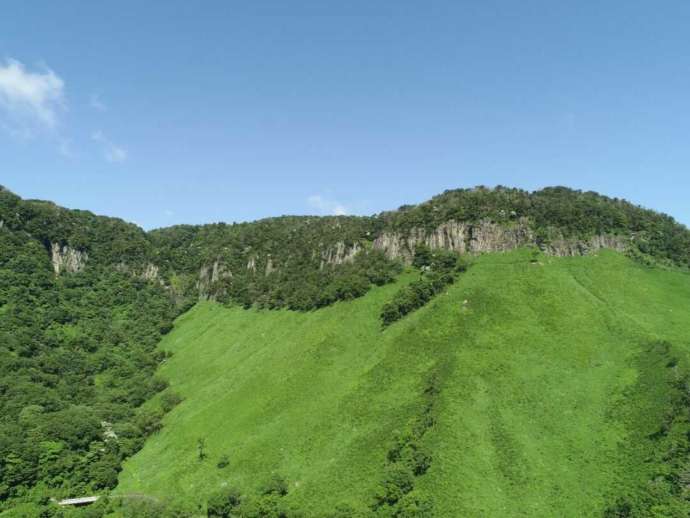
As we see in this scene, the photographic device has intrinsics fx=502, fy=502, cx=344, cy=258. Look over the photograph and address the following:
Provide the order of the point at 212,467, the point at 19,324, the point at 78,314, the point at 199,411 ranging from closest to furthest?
1. the point at 212,467
2. the point at 199,411
3. the point at 19,324
4. the point at 78,314

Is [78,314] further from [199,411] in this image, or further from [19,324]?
[199,411]

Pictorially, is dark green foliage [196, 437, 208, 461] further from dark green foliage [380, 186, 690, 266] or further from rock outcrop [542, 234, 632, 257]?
rock outcrop [542, 234, 632, 257]

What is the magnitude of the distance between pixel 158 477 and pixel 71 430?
2747 cm

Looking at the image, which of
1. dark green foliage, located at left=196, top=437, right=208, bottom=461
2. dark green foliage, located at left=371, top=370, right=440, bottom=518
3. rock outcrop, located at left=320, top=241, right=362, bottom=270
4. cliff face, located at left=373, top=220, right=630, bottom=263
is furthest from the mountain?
rock outcrop, located at left=320, top=241, right=362, bottom=270

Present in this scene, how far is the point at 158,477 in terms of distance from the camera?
106m

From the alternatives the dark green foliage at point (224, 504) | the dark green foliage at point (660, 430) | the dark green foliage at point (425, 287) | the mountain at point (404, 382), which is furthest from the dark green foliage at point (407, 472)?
the dark green foliage at point (425, 287)

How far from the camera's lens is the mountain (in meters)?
82.6

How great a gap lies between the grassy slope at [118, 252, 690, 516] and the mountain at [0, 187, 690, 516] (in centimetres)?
46

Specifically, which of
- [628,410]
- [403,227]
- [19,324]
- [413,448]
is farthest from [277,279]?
[628,410]

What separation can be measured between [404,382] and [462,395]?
593 inches

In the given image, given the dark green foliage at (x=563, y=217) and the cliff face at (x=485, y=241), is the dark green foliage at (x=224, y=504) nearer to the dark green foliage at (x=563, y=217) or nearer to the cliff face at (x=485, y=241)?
the cliff face at (x=485, y=241)

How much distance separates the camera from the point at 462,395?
9881 cm

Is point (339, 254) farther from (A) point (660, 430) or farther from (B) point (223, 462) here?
(A) point (660, 430)

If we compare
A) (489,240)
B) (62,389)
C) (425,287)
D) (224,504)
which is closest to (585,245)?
(489,240)
